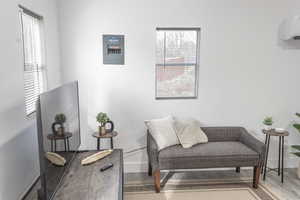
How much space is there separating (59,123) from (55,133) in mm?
115

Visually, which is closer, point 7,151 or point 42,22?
point 7,151

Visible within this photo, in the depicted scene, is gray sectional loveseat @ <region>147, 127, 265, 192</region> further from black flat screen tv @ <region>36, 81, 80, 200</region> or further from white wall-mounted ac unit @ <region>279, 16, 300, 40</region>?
white wall-mounted ac unit @ <region>279, 16, 300, 40</region>

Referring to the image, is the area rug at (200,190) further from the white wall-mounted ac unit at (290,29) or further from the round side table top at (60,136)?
the white wall-mounted ac unit at (290,29)

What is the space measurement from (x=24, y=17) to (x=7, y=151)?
133cm

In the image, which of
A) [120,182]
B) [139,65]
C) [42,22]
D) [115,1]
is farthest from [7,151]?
[115,1]

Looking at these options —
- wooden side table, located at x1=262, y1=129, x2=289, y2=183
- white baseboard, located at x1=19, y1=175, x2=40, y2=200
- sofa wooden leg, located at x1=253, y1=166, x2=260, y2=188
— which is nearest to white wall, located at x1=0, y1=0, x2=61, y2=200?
white baseboard, located at x1=19, y1=175, x2=40, y2=200

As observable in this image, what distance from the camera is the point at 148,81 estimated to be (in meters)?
3.53

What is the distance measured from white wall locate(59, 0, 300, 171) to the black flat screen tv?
3.62ft

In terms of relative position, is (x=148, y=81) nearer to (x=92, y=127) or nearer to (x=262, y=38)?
(x=92, y=127)

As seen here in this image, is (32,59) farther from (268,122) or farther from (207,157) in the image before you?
(268,122)

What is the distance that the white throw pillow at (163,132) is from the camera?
10.2 ft

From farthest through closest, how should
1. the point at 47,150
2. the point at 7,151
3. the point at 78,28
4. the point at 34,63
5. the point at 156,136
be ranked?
the point at 78,28 → the point at 156,136 → the point at 34,63 → the point at 7,151 → the point at 47,150

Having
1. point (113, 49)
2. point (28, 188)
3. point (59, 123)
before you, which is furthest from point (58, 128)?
point (113, 49)

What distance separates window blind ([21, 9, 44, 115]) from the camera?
245 cm
